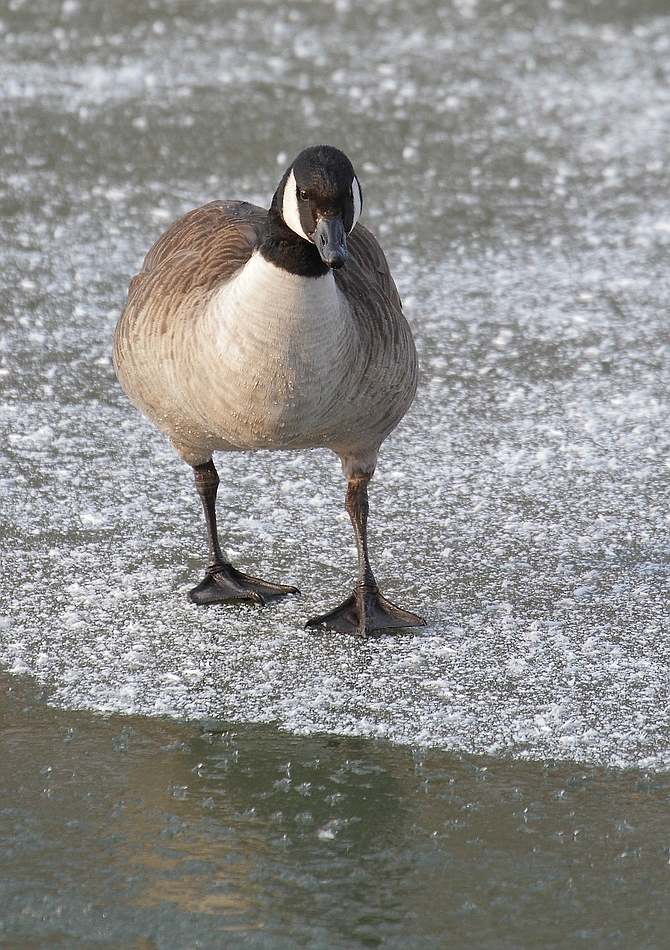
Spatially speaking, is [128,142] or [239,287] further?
[128,142]

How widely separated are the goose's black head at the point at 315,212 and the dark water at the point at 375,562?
44.2 inches

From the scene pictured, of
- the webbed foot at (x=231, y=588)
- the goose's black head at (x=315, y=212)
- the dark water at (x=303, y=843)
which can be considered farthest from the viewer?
the webbed foot at (x=231, y=588)

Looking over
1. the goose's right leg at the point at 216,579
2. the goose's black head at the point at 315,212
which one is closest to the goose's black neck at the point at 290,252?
the goose's black head at the point at 315,212

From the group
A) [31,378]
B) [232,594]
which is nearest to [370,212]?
[31,378]

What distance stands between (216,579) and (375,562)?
548 millimetres

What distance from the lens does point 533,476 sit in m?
4.40

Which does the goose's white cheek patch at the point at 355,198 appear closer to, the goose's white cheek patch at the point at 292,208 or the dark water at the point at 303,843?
the goose's white cheek patch at the point at 292,208

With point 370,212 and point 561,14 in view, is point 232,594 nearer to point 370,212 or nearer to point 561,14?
point 370,212

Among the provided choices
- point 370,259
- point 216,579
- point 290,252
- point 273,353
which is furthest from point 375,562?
point 290,252

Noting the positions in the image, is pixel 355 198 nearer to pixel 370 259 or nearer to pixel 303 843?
pixel 370 259

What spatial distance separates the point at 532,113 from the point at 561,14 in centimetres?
203

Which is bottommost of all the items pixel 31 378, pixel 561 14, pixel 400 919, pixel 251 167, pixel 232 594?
pixel 400 919

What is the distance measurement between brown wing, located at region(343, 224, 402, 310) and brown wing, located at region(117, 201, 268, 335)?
0.28 m

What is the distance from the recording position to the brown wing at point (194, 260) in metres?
3.35
